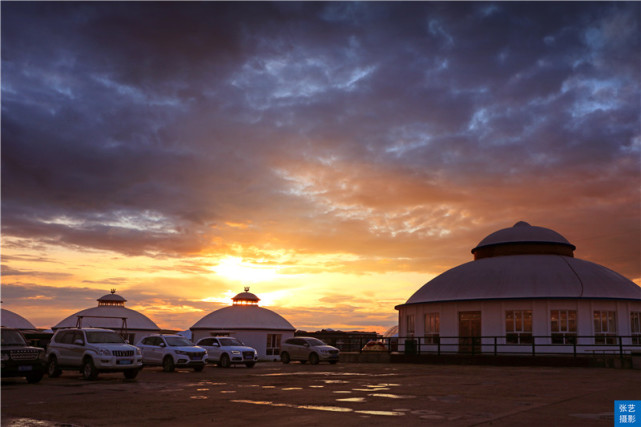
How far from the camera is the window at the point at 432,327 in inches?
1610

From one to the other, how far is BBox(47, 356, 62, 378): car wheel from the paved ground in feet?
8.15

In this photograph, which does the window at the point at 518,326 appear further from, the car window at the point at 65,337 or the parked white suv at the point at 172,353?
the car window at the point at 65,337

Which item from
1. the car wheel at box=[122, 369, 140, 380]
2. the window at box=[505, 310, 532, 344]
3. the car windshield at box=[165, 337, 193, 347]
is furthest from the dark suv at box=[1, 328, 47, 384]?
the window at box=[505, 310, 532, 344]

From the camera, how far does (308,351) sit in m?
35.8

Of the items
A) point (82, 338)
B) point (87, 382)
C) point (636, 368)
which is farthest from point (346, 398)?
point (636, 368)

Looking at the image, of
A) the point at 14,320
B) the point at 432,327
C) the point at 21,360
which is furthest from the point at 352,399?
the point at 14,320

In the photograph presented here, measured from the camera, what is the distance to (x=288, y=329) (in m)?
67.2

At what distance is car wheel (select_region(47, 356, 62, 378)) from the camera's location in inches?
853

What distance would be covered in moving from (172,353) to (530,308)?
72.6 ft

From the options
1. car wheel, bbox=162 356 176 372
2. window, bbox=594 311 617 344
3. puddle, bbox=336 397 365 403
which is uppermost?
window, bbox=594 311 617 344

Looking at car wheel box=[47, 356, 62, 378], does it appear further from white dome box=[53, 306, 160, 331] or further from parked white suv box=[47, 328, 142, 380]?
white dome box=[53, 306, 160, 331]

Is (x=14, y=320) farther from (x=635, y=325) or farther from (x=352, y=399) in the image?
(x=352, y=399)

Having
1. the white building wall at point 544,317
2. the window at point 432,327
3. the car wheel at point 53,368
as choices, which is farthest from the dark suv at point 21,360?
the window at point 432,327

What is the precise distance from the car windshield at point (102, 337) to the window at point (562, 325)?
25.8 metres
